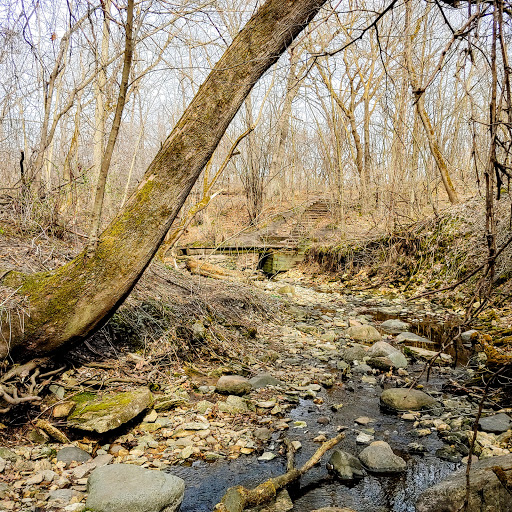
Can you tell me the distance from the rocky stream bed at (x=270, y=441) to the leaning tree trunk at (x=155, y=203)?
2.19 feet

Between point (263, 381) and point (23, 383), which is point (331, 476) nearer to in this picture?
point (263, 381)

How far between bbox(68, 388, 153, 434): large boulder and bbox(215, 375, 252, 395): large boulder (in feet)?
2.47

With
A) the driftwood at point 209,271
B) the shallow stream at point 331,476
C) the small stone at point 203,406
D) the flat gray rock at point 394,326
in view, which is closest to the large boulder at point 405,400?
the shallow stream at point 331,476

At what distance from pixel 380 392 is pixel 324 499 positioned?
6.09 ft

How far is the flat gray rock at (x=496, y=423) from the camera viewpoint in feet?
10.3

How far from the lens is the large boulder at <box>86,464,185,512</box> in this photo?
219 centimetres

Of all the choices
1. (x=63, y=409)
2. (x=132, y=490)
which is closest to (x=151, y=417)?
(x=63, y=409)

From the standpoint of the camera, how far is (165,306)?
193 inches

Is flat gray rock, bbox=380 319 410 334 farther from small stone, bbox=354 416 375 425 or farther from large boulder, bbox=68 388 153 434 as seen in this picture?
large boulder, bbox=68 388 153 434

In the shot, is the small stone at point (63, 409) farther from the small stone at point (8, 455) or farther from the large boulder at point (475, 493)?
the large boulder at point (475, 493)

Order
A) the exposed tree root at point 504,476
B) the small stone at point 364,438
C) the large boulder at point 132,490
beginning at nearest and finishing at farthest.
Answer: the exposed tree root at point 504,476 → the large boulder at point 132,490 → the small stone at point 364,438

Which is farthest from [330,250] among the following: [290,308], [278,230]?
[290,308]

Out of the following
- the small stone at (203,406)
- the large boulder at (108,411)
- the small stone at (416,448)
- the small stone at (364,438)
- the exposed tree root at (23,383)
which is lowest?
the small stone at (416,448)

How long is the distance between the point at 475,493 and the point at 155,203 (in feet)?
8.67
